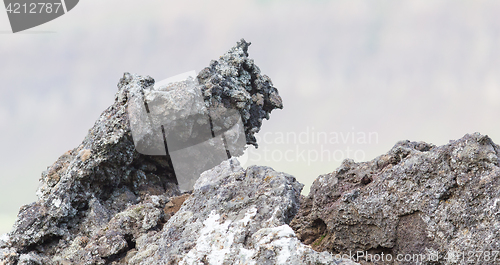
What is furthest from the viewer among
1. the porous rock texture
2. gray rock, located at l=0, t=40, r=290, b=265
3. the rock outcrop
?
gray rock, located at l=0, t=40, r=290, b=265

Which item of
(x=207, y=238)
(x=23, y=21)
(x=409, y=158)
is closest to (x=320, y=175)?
(x=409, y=158)

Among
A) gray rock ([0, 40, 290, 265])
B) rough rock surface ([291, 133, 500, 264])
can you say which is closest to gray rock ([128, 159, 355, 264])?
rough rock surface ([291, 133, 500, 264])

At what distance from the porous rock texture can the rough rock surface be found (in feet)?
4.13

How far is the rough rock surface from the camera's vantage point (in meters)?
7.84

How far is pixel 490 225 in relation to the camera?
7.60 m

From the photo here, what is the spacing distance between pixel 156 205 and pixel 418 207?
363 inches

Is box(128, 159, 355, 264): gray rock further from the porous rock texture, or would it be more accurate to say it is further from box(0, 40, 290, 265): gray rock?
box(0, 40, 290, 265): gray rock

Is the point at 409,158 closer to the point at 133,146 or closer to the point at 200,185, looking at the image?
the point at 200,185

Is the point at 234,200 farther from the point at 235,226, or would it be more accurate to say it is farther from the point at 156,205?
the point at 156,205

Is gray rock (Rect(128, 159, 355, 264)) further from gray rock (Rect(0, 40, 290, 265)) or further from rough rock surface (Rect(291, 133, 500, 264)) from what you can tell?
gray rock (Rect(0, 40, 290, 265))

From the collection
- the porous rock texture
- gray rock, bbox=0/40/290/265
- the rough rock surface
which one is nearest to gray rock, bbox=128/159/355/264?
the porous rock texture

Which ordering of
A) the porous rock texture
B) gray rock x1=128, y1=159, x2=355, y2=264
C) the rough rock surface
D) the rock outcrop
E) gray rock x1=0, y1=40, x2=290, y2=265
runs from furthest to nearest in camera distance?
gray rock x1=0, y1=40, x2=290, y2=265, the porous rock texture, gray rock x1=128, y1=159, x2=355, y2=264, the rock outcrop, the rough rock surface

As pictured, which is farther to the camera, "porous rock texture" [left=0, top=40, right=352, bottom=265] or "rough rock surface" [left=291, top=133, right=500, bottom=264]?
"porous rock texture" [left=0, top=40, right=352, bottom=265]

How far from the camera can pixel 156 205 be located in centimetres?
1444
